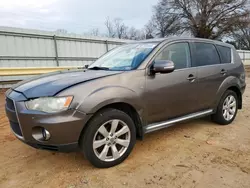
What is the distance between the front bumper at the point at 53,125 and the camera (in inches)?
98.9

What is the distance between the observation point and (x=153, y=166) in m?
2.94

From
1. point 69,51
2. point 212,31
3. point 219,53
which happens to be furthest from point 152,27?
point 219,53

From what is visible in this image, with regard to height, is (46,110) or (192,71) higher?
(192,71)

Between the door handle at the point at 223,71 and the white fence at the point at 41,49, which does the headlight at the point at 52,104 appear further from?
the white fence at the point at 41,49

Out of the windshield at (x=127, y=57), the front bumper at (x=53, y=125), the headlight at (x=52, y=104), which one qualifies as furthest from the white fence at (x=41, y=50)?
the headlight at (x=52, y=104)

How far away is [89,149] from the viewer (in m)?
2.71

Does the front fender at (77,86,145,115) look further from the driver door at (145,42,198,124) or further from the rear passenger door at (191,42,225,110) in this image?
the rear passenger door at (191,42,225,110)

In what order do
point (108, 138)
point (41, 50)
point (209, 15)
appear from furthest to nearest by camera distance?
1. point (209, 15)
2. point (41, 50)
3. point (108, 138)

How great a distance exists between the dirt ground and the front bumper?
409 mm

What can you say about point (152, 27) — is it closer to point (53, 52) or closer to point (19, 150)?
point (53, 52)

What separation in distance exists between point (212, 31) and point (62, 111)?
38.3 m

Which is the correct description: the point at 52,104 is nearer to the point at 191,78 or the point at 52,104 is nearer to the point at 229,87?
the point at 191,78

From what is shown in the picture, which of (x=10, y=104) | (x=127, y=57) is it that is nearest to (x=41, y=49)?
(x=127, y=57)

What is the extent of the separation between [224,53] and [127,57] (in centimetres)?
223
